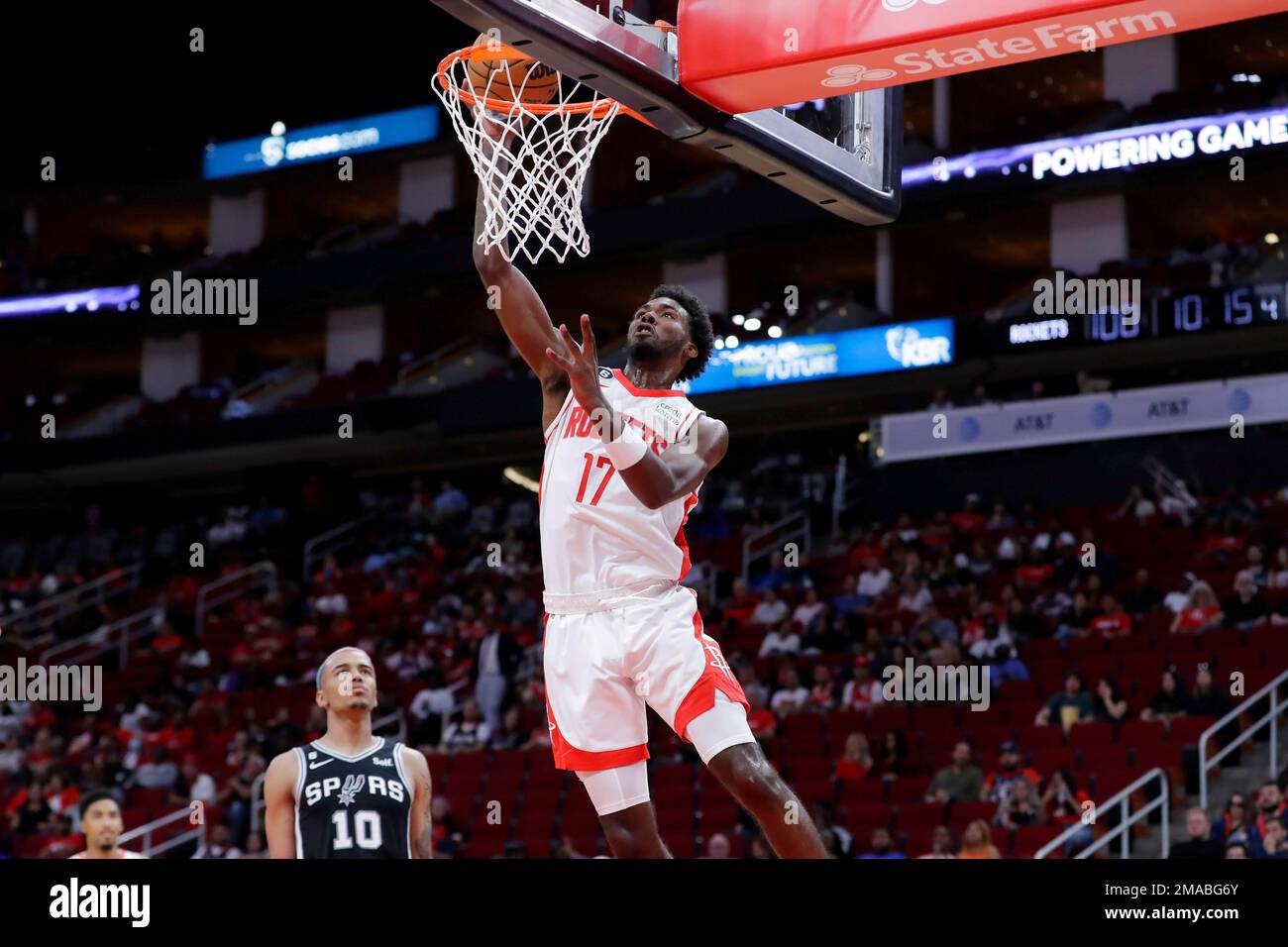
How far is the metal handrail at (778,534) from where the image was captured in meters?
19.4

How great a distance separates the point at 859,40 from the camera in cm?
557

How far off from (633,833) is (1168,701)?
337 inches

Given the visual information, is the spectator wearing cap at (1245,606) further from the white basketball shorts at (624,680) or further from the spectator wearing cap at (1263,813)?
the white basketball shorts at (624,680)

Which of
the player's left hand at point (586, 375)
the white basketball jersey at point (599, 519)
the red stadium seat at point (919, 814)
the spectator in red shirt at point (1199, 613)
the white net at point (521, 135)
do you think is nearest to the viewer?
the player's left hand at point (586, 375)

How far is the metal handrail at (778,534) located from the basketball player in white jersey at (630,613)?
544 inches

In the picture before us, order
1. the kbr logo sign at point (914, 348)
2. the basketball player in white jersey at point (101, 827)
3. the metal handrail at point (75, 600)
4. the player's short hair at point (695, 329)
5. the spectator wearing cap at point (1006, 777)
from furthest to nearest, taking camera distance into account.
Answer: the metal handrail at point (75, 600) → the kbr logo sign at point (914, 348) → the spectator wearing cap at point (1006, 777) → the basketball player in white jersey at point (101, 827) → the player's short hair at point (695, 329)

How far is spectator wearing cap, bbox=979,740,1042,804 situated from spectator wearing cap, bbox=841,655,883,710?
6.50ft

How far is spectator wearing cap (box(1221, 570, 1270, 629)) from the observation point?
13.7 m

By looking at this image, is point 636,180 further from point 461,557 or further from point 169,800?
point 169,800

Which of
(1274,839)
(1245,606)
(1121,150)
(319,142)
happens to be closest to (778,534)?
(1121,150)

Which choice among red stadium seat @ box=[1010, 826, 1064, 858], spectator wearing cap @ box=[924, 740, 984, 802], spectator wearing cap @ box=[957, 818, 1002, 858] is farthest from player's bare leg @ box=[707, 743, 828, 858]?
spectator wearing cap @ box=[924, 740, 984, 802]

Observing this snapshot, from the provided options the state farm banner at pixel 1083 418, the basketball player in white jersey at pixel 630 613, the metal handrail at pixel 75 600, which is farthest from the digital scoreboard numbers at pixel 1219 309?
the basketball player in white jersey at pixel 630 613
